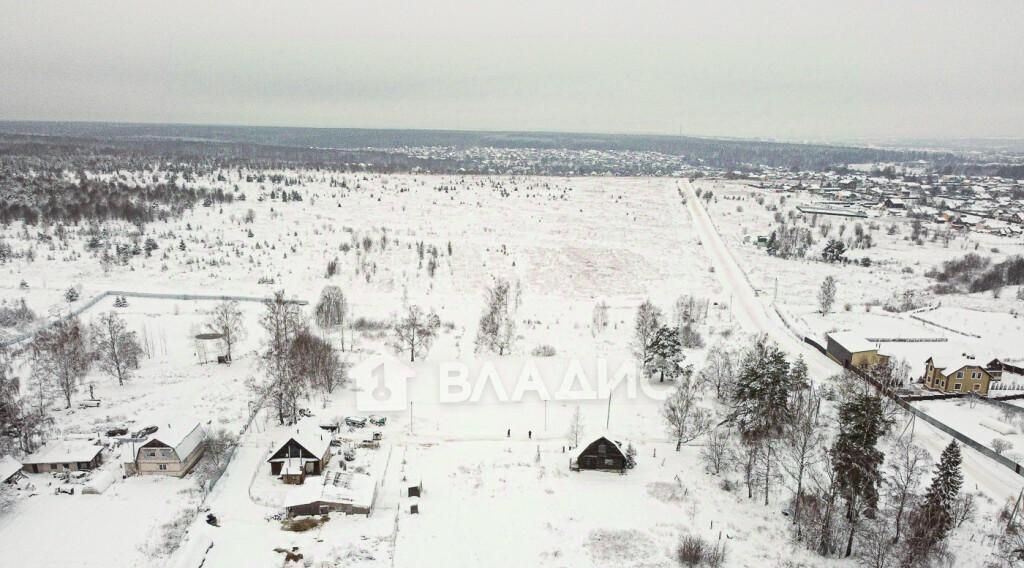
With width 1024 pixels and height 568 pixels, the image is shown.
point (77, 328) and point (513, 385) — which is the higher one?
point (77, 328)

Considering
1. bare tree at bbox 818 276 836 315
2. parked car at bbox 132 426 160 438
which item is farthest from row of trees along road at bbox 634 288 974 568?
parked car at bbox 132 426 160 438

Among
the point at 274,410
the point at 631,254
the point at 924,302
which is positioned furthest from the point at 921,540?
the point at 631,254

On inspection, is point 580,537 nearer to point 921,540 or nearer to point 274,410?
point 921,540

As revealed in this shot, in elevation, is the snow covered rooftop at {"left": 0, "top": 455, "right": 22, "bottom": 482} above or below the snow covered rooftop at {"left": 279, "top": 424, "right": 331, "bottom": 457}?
below

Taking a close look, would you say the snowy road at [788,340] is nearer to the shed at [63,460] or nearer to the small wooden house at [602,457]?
the small wooden house at [602,457]

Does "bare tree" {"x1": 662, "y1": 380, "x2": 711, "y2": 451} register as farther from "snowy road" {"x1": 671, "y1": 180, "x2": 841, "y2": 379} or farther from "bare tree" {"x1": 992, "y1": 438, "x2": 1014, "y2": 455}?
"bare tree" {"x1": 992, "y1": 438, "x2": 1014, "y2": 455}
